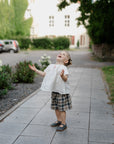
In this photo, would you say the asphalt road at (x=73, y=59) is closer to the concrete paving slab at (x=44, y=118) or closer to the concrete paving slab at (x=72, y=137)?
the concrete paving slab at (x=44, y=118)

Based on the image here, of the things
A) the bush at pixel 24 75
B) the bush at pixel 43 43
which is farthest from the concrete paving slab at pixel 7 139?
the bush at pixel 43 43

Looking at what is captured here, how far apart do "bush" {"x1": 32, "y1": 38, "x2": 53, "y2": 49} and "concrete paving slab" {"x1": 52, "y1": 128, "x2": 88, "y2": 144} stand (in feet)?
118

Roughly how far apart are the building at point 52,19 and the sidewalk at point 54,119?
4142 cm

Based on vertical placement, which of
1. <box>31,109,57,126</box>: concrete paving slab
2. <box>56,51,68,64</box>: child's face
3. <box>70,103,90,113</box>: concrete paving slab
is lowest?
<box>70,103,90,113</box>: concrete paving slab

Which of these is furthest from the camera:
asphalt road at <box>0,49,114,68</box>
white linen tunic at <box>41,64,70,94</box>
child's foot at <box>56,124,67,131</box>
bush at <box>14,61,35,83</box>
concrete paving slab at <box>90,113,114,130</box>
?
asphalt road at <box>0,49,114,68</box>

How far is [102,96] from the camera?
6.79m

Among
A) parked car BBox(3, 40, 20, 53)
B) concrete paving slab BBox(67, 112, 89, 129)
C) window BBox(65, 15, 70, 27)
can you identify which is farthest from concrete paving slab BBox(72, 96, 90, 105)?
window BBox(65, 15, 70, 27)

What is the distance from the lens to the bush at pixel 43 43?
3959 centimetres

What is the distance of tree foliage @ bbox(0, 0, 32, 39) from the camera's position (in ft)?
130

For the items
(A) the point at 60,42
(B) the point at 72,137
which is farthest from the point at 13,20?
(B) the point at 72,137

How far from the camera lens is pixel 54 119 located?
15.2ft

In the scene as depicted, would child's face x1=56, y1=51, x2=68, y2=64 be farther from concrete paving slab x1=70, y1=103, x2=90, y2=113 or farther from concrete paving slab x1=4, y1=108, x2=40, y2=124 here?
concrete paving slab x1=70, y1=103, x2=90, y2=113

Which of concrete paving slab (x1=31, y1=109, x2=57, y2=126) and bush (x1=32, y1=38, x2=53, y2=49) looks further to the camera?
bush (x1=32, y1=38, x2=53, y2=49)

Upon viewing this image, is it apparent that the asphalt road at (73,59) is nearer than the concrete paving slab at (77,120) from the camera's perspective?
No
